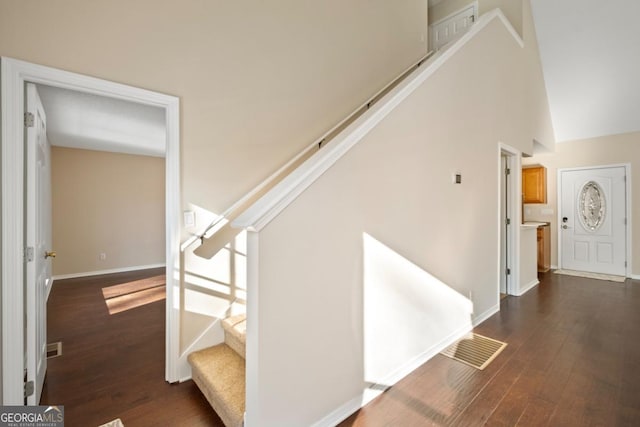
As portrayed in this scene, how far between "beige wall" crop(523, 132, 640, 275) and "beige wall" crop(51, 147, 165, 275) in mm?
8296

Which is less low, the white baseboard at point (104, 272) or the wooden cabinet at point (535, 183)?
the wooden cabinet at point (535, 183)

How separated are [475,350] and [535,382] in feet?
1.71

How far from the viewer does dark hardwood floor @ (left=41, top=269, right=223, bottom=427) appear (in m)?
1.82

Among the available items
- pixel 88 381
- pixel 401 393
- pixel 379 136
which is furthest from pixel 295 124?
pixel 88 381

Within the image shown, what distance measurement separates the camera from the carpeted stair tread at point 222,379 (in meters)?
1.64

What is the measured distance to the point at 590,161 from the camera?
18.4ft

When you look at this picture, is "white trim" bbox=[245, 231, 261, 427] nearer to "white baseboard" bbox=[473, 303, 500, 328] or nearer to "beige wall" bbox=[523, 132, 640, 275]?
"white baseboard" bbox=[473, 303, 500, 328]

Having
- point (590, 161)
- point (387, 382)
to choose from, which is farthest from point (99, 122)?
point (590, 161)

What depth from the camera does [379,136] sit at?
6.62ft

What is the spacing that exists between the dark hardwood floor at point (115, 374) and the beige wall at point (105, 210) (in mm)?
2180

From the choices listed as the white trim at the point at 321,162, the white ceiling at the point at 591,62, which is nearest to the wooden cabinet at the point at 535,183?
the white ceiling at the point at 591,62

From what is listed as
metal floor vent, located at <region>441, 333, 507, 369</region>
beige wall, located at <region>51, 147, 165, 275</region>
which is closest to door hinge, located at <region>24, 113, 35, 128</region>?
metal floor vent, located at <region>441, 333, 507, 369</region>

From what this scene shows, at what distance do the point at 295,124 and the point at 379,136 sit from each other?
1036 millimetres

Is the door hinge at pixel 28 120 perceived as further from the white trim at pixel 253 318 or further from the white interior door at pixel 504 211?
the white interior door at pixel 504 211
